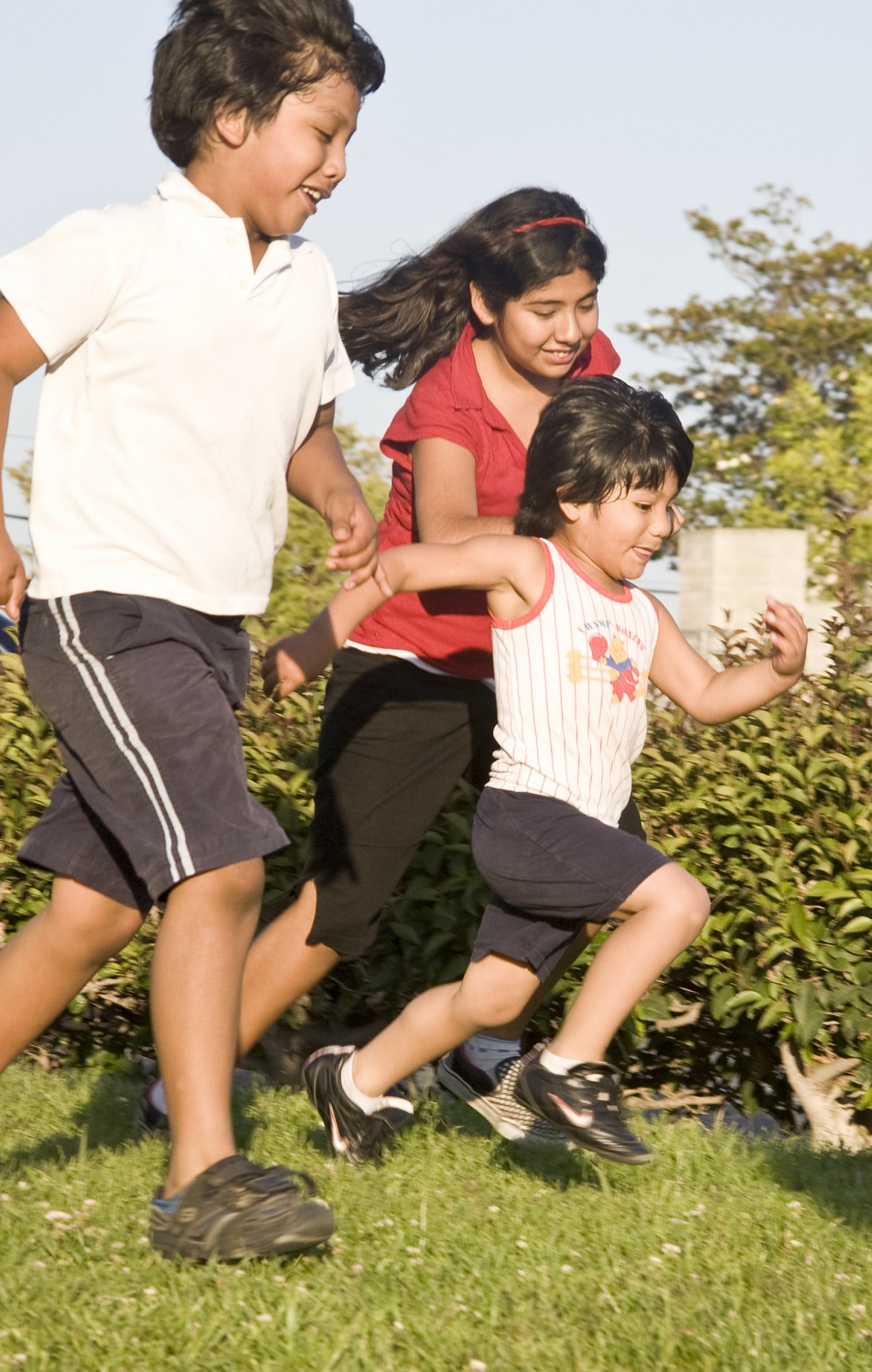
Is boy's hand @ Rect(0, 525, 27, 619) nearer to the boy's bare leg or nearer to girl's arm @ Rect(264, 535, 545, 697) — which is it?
girl's arm @ Rect(264, 535, 545, 697)

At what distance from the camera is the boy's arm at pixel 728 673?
11.0 feet

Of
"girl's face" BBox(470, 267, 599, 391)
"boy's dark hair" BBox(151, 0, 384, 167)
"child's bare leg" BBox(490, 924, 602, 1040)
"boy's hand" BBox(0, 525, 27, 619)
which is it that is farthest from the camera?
"girl's face" BBox(470, 267, 599, 391)

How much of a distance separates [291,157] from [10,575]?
918 millimetres

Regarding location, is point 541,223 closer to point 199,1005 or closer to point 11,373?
point 11,373

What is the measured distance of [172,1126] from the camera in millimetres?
2719

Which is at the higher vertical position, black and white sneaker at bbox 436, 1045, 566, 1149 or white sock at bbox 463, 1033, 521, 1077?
white sock at bbox 463, 1033, 521, 1077

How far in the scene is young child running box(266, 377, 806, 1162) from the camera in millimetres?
3145

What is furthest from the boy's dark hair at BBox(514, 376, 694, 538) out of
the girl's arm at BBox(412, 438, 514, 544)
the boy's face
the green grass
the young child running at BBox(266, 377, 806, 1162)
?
the green grass

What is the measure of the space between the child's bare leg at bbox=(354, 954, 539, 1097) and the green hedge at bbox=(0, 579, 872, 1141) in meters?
0.79

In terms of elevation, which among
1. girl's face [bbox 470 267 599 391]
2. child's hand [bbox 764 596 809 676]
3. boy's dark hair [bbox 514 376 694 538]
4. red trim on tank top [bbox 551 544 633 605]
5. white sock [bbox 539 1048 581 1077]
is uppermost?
girl's face [bbox 470 267 599 391]

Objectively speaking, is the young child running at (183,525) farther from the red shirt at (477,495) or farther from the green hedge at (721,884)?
the green hedge at (721,884)

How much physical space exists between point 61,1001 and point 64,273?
4.26 feet

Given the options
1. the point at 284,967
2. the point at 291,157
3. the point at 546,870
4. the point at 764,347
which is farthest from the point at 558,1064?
the point at 764,347

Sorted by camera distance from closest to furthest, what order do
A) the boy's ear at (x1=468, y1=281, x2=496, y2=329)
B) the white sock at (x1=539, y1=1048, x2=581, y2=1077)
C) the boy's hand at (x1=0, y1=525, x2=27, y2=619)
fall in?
the boy's hand at (x1=0, y1=525, x2=27, y2=619) → the white sock at (x1=539, y1=1048, x2=581, y2=1077) → the boy's ear at (x1=468, y1=281, x2=496, y2=329)
